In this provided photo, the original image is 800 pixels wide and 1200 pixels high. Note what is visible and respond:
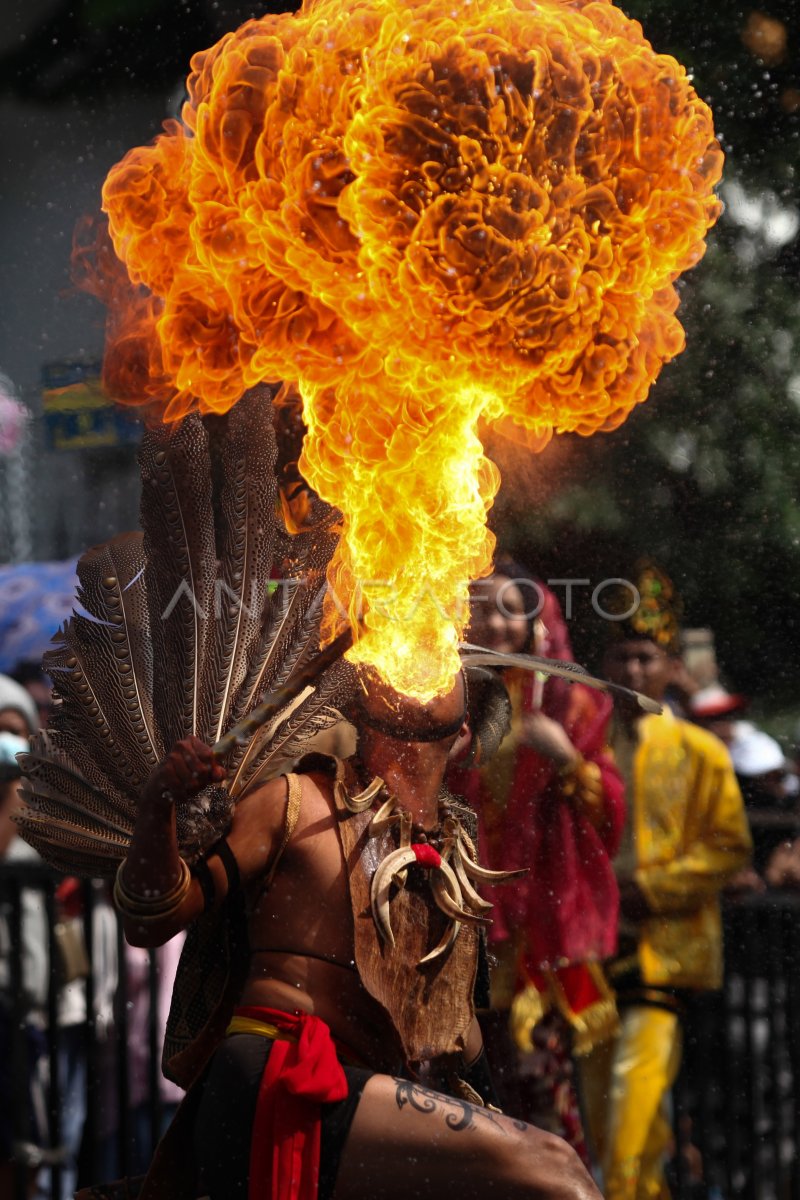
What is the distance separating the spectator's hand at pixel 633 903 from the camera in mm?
4422

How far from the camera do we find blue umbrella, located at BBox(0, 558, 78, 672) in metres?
6.85

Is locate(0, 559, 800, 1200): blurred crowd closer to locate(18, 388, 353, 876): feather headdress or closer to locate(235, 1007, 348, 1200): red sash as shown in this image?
locate(18, 388, 353, 876): feather headdress

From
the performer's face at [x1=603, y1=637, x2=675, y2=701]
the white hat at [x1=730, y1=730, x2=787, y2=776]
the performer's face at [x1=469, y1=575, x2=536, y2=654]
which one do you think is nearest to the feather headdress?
the performer's face at [x1=469, y1=575, x2=536, y2=654]

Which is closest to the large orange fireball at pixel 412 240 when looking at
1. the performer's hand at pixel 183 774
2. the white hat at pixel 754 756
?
the performer's hand at pixel 183 774

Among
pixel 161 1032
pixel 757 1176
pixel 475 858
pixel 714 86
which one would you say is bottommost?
pixel 757 1176

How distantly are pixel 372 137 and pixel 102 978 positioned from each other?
8.65 feet

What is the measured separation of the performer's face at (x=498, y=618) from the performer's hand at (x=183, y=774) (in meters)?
1.48

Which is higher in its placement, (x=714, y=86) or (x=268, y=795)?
(x=714, y=86)

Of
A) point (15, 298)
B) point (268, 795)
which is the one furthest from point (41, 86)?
point (268, 795)

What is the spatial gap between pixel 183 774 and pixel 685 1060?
239 cm

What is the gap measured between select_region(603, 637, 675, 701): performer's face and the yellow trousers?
0.95 metres

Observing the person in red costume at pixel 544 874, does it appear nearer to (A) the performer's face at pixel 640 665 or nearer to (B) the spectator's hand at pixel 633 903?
(B) the spectator's hand at pixel 633 903

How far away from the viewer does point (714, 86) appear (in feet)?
19.1

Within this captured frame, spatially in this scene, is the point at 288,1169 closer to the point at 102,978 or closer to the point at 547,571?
the point at 102,978
